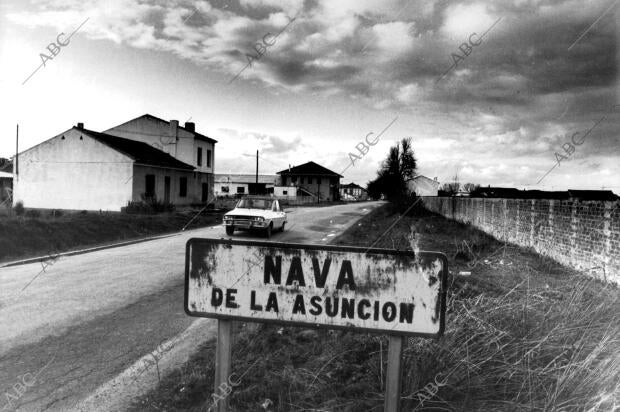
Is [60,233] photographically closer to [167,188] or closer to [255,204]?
[255,204]

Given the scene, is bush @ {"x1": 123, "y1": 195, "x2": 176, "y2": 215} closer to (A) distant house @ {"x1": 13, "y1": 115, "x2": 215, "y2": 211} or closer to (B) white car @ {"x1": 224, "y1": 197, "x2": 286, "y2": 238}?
(A) distant house @ {"x1": 13, "y1": 115, "x2": 215, "y2": 211}

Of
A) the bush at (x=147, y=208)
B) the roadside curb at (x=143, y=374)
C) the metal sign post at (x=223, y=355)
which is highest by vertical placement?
the bush at (x=147, y=208)

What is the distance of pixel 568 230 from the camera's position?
32.0ft

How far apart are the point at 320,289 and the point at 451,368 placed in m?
1.43

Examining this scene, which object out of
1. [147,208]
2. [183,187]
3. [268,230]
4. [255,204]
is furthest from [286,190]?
[268,230]

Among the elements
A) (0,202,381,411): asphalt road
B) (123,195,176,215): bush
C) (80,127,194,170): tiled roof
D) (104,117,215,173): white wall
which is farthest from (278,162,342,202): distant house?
(0,202,381,411): asphalt road

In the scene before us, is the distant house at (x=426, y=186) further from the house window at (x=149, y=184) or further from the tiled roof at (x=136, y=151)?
the house window at (x=149, y=184)

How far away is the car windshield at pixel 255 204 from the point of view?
53.3 ft

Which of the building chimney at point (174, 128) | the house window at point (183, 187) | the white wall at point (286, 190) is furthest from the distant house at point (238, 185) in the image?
the house window at point (183, 187)

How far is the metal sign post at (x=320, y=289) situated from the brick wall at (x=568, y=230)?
4036 millimetres

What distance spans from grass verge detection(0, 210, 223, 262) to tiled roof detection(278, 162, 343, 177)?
69.3 metres

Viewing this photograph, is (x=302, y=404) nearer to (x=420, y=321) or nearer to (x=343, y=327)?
(x=343, y=327)

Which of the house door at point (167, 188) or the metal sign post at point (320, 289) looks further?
the house door at point (167, 188)

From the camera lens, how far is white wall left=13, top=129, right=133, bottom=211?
91.2ft
